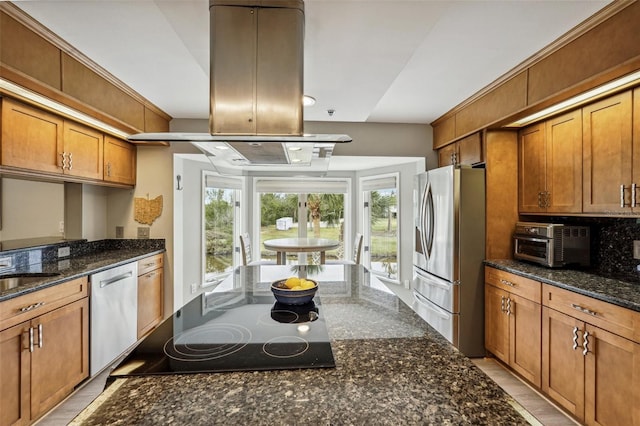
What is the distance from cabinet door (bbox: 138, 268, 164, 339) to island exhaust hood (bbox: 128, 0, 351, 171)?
217 centimetres

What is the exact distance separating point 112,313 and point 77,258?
71 centimetres

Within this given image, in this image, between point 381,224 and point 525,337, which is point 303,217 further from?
point 525,337

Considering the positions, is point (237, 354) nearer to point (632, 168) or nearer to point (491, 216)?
point (632, 168)

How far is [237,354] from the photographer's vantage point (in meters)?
1.00

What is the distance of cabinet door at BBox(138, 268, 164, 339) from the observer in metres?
3.04

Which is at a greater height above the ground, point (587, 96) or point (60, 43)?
point (60, 43)

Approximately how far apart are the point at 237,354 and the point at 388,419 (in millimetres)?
517

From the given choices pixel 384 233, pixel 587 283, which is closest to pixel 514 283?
pixel 587 283

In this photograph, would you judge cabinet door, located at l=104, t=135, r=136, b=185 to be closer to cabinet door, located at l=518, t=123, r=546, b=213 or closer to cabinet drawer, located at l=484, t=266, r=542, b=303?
cabinet drawer, located at l=484, t=266, r=542, b=303

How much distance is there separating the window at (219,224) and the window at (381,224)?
2.01 meters

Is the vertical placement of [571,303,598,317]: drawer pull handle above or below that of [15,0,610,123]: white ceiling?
below

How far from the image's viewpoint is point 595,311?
1736 millimetres

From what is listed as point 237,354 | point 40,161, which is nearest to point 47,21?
point 40,161

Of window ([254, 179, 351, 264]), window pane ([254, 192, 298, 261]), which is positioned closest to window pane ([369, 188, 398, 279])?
window ([254, 179, 351, 264])
